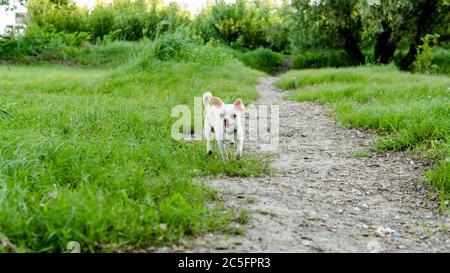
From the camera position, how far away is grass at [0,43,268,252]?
9.55 ft

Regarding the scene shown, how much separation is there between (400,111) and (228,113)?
3.64 metres

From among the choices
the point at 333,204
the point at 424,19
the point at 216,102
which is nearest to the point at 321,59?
the point at 424,19

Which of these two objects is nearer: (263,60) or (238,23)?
(263,60)

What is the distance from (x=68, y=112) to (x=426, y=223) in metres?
4.79

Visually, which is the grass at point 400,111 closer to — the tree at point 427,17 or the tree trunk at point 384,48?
the tree at point 427,17

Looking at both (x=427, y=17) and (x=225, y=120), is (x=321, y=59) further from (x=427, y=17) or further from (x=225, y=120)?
(x=225, y=120)

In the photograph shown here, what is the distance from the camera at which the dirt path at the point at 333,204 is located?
3.29 meters

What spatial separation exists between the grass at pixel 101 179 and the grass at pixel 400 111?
2.06 m

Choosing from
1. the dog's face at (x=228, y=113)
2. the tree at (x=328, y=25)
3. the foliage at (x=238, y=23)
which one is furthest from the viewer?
the foliage at (x=238, y=23)

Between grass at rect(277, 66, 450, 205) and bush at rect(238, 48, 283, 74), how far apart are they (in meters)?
13.2

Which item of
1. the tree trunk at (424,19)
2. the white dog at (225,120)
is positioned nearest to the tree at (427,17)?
the tree trunk at (424,19)

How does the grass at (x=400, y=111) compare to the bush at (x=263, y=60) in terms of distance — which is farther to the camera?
the bush at (x=263, y=60)

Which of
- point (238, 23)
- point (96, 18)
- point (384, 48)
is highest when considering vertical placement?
point (96, 18)

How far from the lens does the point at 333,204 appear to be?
14.2 ft
